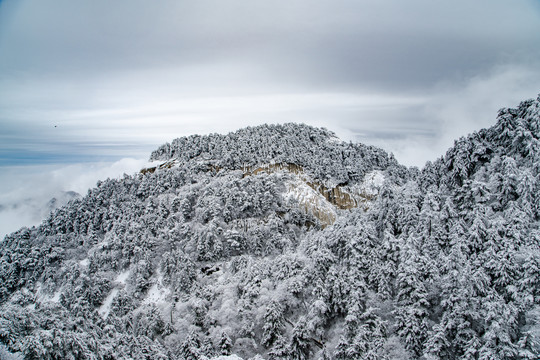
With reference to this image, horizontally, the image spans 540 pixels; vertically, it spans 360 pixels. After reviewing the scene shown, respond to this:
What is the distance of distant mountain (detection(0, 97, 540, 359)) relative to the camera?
31359 millimetres

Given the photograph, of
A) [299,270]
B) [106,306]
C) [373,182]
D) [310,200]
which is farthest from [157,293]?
[373,182]

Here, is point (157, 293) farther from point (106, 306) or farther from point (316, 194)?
point (316, 194)

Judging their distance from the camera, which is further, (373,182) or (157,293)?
(373,182)

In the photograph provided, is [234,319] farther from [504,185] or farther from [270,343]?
[504,185]

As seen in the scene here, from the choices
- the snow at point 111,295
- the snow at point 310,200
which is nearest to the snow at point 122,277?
the snow at point 111,295

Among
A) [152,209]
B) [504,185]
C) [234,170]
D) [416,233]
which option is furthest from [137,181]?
[504,185]

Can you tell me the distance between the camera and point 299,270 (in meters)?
53.6

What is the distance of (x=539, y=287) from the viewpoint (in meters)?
30.2

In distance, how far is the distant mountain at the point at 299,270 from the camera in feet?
103

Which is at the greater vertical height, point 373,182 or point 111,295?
point 373,182

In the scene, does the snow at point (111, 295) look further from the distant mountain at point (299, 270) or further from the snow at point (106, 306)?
the distant mountain at point (299, 270)

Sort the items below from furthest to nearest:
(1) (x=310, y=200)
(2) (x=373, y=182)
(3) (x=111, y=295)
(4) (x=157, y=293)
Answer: (2) (x=373, y=182) < (1) (x=310, y=200) < (3) (x=111, y=295) < (4) (x=157, y=293)

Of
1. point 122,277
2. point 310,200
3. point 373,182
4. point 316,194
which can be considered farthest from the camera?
point 373,182

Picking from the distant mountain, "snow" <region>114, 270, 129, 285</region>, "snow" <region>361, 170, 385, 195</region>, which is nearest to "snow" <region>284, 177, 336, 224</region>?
the distant mountain
